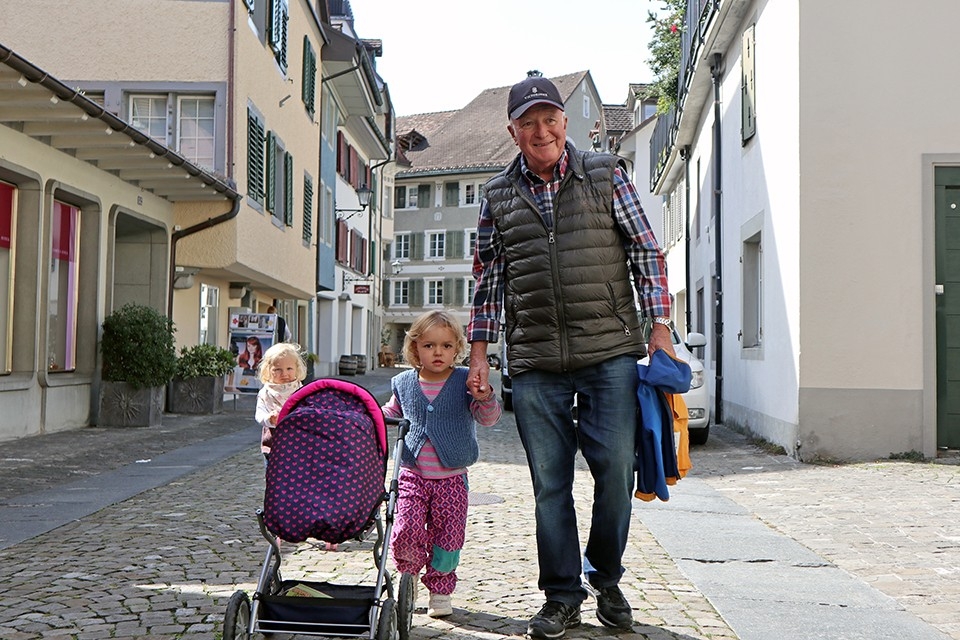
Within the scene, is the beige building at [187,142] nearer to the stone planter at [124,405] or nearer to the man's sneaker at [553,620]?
the stone planter at [124,405]

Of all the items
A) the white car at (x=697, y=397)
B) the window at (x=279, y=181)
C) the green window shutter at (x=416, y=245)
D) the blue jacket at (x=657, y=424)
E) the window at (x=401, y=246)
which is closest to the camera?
the blue jacket at (x=657, y=424)

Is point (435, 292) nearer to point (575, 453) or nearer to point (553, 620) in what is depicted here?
point (575, 453)

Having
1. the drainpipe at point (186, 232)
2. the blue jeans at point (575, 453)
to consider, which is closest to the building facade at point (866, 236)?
the blue jeans at point (575, 453)

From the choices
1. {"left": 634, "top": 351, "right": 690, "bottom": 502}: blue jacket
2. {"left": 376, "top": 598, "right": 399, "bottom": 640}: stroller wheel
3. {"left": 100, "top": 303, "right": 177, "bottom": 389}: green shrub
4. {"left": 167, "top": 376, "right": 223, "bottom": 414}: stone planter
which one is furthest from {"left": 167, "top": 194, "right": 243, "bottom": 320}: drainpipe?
{"left": 376, "top": 598, "right": 399, "bottom": 640}: stroller wheel

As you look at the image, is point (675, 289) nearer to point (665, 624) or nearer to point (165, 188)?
point (165, 188)

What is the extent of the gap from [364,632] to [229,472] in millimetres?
6536

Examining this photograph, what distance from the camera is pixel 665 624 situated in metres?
4.48

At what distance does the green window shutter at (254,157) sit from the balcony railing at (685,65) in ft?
22.9

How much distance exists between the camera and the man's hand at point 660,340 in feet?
14.3

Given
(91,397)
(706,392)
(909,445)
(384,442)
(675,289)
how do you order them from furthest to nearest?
(675,289), (91,397), (706,392), (909,445), (384,442)

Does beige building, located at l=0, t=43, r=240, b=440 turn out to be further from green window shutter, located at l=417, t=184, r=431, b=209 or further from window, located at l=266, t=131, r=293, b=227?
green window shutter, located at l=417, t=184, r=431, b=209

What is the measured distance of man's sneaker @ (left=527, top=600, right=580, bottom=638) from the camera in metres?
4.16

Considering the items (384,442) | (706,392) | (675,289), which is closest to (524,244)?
(384,442)

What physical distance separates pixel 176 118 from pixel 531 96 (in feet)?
45.0
